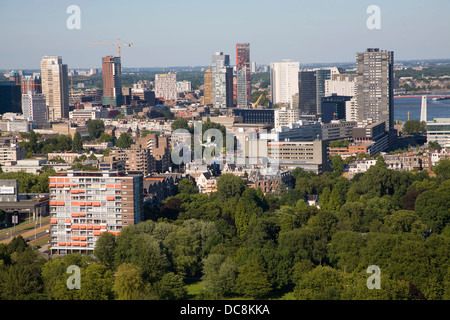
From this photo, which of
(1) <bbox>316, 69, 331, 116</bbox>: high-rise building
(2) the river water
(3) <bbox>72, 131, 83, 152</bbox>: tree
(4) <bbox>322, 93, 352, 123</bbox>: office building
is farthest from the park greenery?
(1) <bbox>316, 69, 331, 116</bbox>: high-rise building

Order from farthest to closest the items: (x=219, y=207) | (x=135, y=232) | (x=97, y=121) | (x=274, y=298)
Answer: (x=97, y=121)
(x=219, y=207)
(x=135, y=232)
(x=274, y=298)

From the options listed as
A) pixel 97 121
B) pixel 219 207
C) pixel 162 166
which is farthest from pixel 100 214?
pixel 97 121

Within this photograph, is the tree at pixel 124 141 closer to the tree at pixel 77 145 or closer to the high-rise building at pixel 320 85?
the tree at pixel 77 145

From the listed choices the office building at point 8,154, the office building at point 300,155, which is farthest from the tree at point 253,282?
the office building at point 8,154

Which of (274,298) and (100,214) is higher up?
(100,214)

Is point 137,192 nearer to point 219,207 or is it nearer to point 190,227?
point 190,227

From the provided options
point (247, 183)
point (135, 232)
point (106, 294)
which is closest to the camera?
point (106, 294)

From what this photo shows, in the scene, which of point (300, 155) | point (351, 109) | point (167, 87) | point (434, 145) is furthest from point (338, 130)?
point (167, 87)

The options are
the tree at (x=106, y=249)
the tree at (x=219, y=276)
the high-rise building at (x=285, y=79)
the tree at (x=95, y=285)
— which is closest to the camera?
the tree at (x=95, y=285)

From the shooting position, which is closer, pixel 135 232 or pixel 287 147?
pixel 135 232
